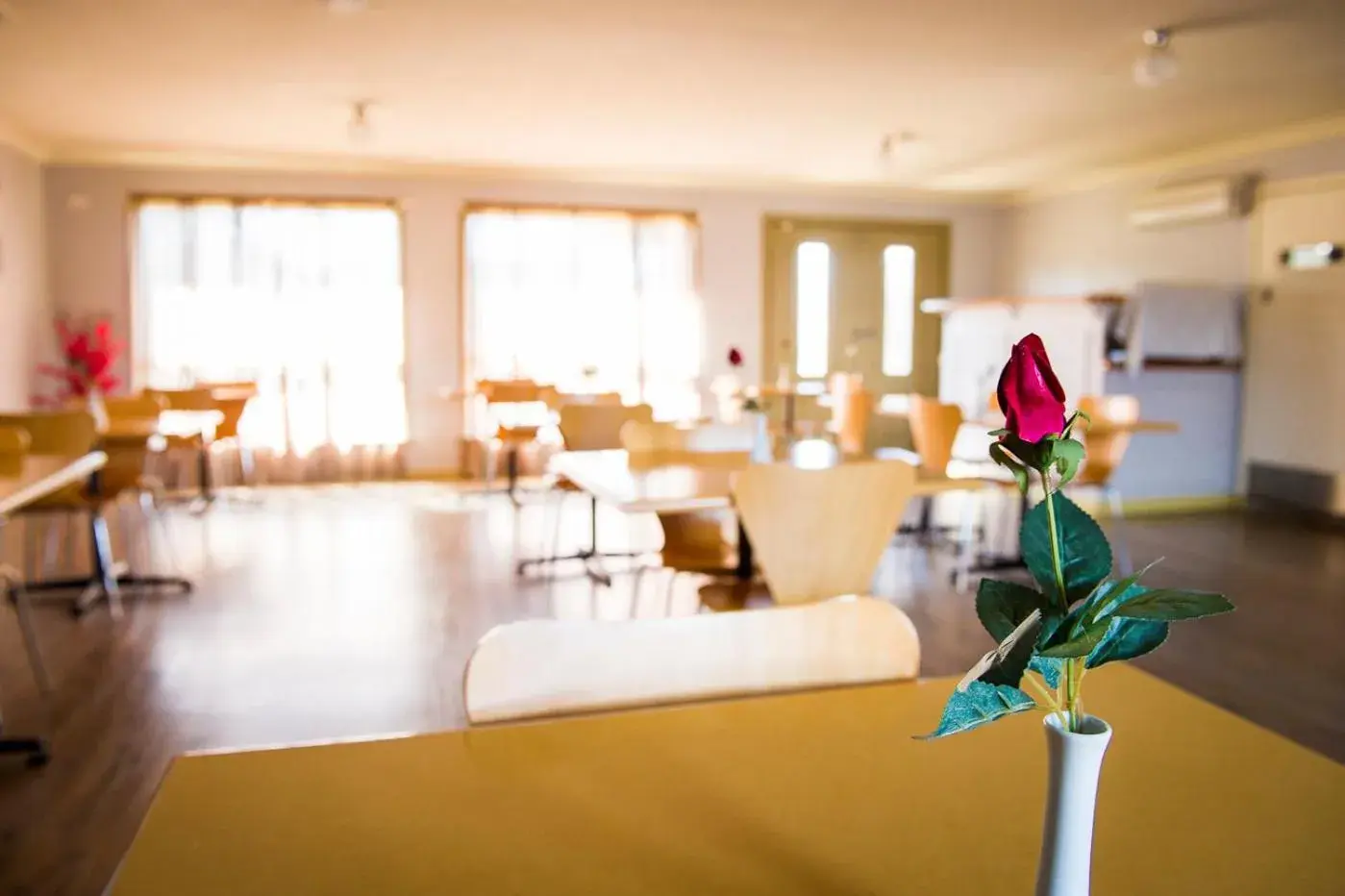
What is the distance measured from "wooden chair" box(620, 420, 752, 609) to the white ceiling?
213 centimetres

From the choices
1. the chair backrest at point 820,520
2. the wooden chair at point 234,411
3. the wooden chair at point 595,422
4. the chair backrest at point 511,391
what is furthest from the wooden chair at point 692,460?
the wooden chair at point 234,411

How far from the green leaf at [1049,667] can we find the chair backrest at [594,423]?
426cm

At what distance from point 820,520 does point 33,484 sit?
2.35 metres

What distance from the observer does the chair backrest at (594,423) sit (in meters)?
4.90

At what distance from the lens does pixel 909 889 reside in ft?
2.37

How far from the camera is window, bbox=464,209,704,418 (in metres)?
8.88

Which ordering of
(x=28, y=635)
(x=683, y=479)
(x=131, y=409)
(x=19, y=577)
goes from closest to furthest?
(x=683, y=479)
(x=28, y=635)
(x=19, y=577)
(x=131, y=409)

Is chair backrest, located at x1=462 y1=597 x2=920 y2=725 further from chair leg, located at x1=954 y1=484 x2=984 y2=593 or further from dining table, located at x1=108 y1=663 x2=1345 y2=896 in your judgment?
chair leg, located at x1=954 y1=484 x2=984 y2=593

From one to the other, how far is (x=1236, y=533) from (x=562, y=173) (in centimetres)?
602

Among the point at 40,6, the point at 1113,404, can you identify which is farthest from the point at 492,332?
the point at 1113,404

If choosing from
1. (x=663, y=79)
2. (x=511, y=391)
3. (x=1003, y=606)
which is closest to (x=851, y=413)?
(x=663, y=79)

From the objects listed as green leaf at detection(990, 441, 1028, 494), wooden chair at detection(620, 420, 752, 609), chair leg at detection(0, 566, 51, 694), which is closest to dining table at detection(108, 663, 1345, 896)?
green leaf at detection(990, 441, 1028, 494)

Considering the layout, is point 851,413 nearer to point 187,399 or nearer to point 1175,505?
point 1175,505

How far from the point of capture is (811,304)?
988 centimetres
